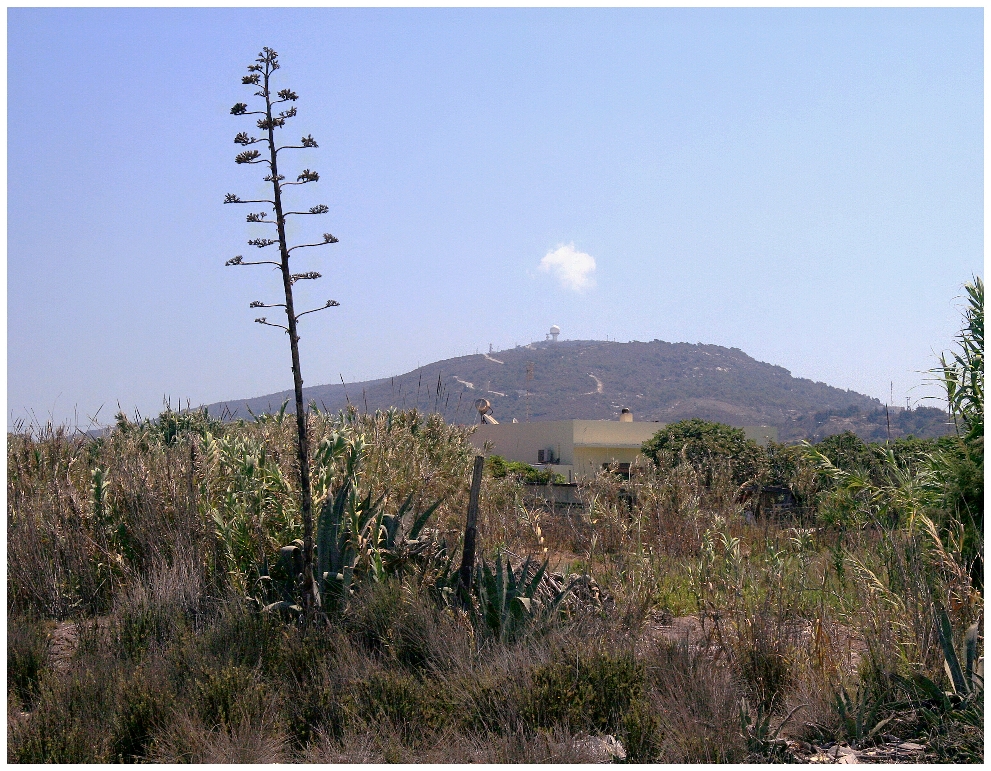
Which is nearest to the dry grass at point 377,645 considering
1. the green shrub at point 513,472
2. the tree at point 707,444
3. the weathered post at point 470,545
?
the weathered post at point 470,545

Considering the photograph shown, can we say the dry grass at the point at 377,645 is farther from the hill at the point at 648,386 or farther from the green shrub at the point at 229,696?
the hill at the point at 648,386

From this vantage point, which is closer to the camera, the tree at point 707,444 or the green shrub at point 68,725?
the green shrub at point 68,725

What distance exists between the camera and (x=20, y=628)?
18.4ft

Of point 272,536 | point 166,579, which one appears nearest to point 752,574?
point 272,536

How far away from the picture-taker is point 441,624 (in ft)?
15.9

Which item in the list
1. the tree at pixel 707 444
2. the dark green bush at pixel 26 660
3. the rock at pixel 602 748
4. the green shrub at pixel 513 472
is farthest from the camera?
the tree at pixel 707 444

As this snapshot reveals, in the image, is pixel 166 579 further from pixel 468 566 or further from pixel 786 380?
pixel 786 380

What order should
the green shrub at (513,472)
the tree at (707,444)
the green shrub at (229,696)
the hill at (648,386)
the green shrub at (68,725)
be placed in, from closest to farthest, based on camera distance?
the green shrub at (68,725), the green shrub at (229,696), the green shrub at (513,472), the tree at (707,444), the hill at (648,386)

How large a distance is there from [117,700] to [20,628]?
71.7 inches

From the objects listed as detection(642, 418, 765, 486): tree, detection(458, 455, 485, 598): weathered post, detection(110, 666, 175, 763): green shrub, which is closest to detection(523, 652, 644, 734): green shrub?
detection(458, 455, 485, 598): weathered post

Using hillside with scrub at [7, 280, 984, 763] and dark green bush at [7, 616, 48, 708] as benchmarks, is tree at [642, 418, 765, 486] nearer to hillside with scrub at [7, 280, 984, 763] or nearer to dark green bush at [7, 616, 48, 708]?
hillside with scrub at [7, 280, 984, 763]

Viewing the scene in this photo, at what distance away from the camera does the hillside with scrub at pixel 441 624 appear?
12.9ft

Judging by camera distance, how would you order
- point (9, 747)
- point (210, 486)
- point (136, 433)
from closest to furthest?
point (9, 747) < point (210, 486) < point (136, 433)

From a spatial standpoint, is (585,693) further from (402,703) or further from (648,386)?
(648,386)
